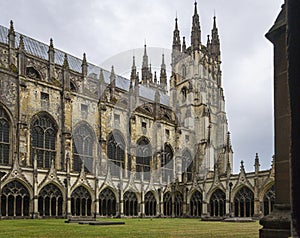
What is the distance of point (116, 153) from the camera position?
43.6m

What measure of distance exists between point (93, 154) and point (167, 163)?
38.9 feet

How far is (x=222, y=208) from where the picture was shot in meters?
39.8

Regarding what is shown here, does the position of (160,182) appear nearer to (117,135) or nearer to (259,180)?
(117,135)

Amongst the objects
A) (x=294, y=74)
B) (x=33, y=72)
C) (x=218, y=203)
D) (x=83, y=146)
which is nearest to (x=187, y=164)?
(x=218, y=203)

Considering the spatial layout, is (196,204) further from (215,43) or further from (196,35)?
(215,43)

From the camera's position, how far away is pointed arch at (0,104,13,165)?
34.0 meters

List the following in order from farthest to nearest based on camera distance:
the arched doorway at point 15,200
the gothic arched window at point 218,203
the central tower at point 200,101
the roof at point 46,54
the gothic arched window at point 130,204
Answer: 1. the central tower at point 200,101
2. the roof at point 46,54
3. the gothic arched window at point 130,204
4. the gothic arched window at point 218,203
5. the arched doorway at point 15,200

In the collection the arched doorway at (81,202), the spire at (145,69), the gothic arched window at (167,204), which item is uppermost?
the spire at (145,69)

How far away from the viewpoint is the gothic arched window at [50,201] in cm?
3366

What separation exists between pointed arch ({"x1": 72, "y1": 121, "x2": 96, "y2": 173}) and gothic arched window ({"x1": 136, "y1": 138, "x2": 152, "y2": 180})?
6.64m

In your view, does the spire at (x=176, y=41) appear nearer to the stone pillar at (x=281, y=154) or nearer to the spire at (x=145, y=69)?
the spire at (x=145, y=69)

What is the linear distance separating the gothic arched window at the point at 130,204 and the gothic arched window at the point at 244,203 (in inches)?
408

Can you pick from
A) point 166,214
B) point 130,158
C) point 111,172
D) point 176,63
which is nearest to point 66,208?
point 111,172

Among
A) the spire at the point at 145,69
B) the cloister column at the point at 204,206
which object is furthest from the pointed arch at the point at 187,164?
the spire at the point at 145,69
